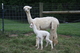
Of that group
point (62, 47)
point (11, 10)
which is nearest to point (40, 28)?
point (62, 47)

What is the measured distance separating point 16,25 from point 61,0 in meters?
10.9

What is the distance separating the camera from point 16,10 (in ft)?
42.7

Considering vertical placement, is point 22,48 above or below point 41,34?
below

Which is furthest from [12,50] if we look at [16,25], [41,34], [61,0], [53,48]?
[61,0]

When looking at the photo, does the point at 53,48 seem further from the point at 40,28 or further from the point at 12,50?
the point at 12,50

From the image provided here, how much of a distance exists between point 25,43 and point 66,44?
1.78 metres

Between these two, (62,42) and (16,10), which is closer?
(62,42)

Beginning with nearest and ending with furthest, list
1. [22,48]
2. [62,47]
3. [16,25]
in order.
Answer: [22,48], [62,47], [16,25]

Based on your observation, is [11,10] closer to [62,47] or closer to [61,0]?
[62,47]

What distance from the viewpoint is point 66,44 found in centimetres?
834

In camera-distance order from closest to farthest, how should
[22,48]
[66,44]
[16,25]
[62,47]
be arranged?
[22,48] → [62,47] → [66,44] → [16,25]

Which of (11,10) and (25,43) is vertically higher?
(11,10)

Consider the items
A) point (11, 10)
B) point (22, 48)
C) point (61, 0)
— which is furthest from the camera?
point (61, 0)

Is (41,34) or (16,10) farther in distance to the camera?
(16,10)
